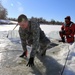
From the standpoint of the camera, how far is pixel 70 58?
4.77 metres

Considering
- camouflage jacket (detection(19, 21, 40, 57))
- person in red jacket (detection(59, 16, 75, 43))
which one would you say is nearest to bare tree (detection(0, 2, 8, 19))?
person in red jacket (detection(59, 16, 75, 43))

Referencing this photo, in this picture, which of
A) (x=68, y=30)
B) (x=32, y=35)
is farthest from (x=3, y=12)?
(x=32, y=35)

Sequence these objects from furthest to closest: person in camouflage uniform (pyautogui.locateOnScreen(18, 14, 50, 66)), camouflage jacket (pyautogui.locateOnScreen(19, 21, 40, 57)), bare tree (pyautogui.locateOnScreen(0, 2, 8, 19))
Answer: bare tree (pyautogui.locateOnScreen(0, 2, 8, 19)) → camouflage jacket (pyautogui.locateOnScreen(19, 21, 40, 57)) → person in camouflage uniform (pyautogui.locateOnScreen(18, 14, 50, 66))

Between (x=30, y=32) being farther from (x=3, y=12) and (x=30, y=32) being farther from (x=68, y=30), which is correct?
(x=3, y=12)

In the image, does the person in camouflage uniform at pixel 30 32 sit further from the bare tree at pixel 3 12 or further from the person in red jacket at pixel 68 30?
the bare tree at pixel 3 12

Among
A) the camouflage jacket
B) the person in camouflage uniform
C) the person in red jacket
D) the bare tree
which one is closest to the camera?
the person in camouflage uniform

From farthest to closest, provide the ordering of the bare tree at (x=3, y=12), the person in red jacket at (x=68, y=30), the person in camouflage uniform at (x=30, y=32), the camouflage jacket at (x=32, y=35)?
the bare tree at (x=3, y=12)
the person in red jacket at (x=68, y=30)
the camouflage jacket at (x=32, y=35)
the person in camouflage uniform at (x=30, y=32)

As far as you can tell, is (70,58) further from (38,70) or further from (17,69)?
(17,69)

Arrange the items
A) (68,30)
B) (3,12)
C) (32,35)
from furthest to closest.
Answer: (3,12), (68,30), (32,35)

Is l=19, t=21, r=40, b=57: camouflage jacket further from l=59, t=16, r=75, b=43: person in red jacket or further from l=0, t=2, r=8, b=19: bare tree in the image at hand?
l=0, t=2, r=8, b=19: bare tree

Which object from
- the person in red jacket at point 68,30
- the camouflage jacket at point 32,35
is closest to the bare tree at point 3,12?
the person in red jacket at point 68,30

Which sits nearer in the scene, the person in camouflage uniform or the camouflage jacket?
the person in camouflage uniform

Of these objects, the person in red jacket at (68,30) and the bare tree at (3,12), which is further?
the bare tree at (3,12)

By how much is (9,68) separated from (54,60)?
1.19 meters
